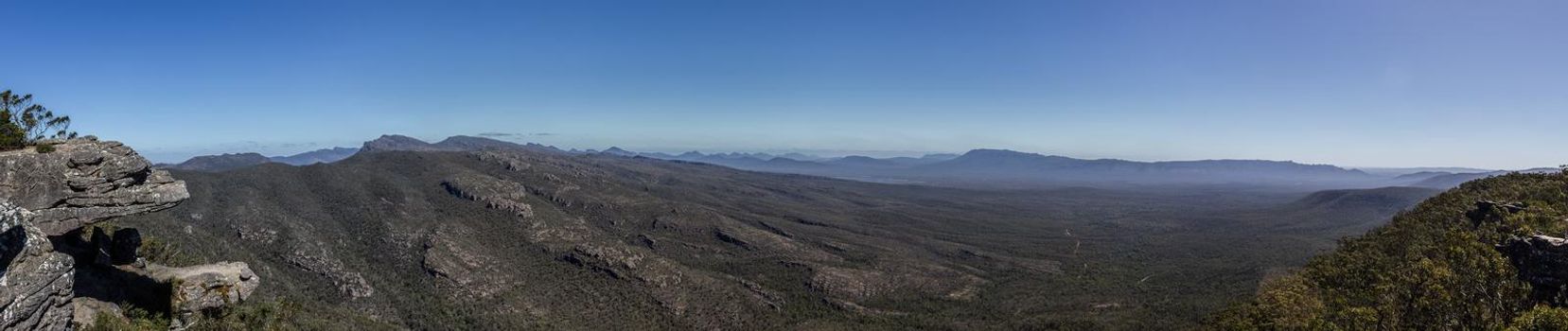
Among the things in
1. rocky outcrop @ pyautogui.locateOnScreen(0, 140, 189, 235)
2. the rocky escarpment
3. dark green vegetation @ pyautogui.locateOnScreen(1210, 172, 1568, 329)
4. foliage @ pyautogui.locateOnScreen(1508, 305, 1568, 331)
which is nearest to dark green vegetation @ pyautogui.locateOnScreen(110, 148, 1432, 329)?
dark green vegetation @ pyautogui.locateOnScreen(1210, 172, 1568, 329)

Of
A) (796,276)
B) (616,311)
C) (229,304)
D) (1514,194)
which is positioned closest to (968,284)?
(796,276)

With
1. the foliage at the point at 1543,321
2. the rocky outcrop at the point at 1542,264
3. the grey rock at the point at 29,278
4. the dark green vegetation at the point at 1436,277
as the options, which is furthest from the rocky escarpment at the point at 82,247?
the rocky outcrop at the point at 1542,264

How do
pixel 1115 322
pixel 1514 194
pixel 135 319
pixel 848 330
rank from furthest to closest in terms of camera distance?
pixel 848 330 < pixel 1115 322 < pixel 1514 194 < pixel 135 319

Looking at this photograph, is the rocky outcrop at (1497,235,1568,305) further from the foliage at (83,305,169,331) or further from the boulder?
the boulder

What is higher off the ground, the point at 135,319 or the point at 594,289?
the point at 135,319

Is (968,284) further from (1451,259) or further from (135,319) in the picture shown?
(135,319)

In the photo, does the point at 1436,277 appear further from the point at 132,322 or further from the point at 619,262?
the point at 619,262
